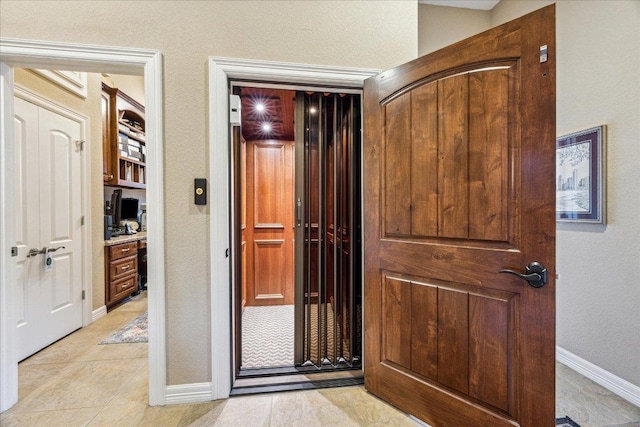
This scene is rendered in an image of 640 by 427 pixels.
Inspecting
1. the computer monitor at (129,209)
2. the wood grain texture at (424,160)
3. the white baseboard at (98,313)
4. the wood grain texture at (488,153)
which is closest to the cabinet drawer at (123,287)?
the white baseboard at (98,313)

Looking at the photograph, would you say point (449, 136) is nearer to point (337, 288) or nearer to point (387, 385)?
point (337, 288)

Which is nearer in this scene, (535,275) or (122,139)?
(535,275)

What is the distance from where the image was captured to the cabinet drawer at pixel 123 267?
3.19m

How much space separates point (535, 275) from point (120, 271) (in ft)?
13.4

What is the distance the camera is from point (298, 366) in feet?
6.55

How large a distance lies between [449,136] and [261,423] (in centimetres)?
186

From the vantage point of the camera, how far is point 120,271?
3.33 metres

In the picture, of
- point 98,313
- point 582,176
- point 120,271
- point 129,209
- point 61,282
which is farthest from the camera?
point 129,209

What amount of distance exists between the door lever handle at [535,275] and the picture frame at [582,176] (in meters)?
1.16

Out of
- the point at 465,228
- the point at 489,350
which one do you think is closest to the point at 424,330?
the point at 489,350

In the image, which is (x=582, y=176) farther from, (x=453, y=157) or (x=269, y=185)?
(x=269, y=185)

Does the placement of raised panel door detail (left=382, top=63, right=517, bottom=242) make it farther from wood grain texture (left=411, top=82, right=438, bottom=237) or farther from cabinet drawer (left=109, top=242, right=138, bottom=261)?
cabinet drawer (left=109, top=242, right=138, bottom=261)

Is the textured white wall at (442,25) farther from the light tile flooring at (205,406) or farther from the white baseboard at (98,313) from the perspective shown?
the white baseboard at (98,313)

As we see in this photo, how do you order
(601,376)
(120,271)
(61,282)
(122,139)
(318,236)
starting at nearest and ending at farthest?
(601,376) → (318,236) → (61,282) → (120,271) → (122,139)
